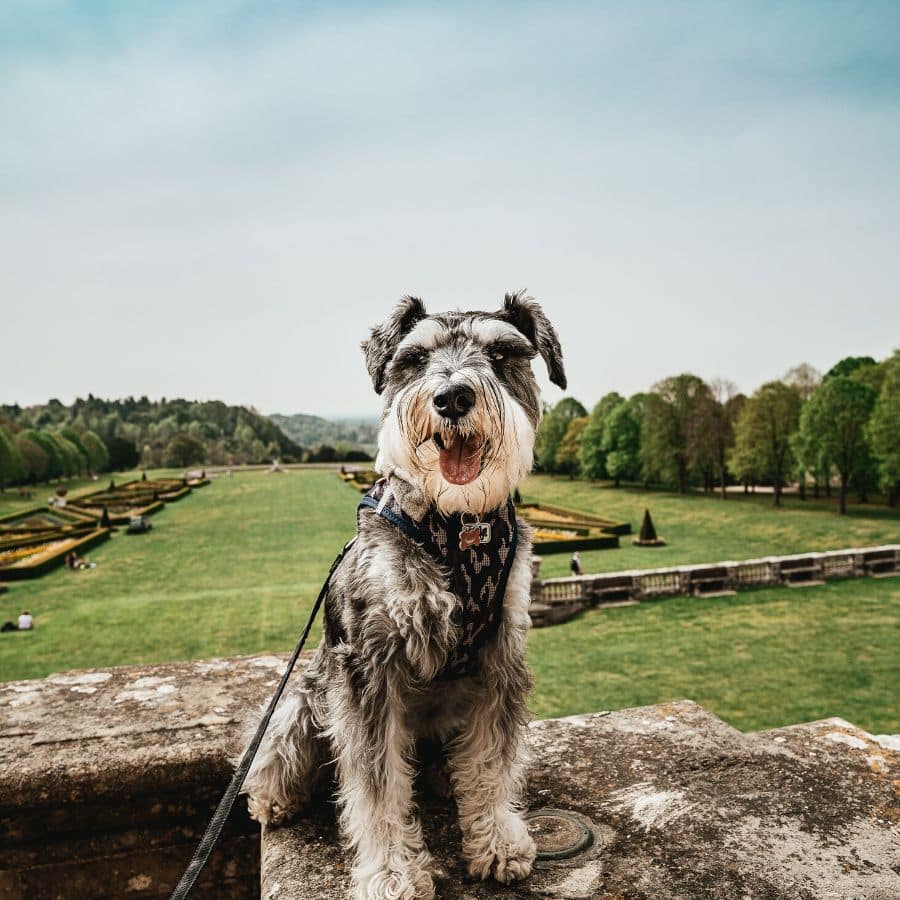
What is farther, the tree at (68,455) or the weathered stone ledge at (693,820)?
the tree at (68,455)

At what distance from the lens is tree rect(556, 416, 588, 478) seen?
2670 inches

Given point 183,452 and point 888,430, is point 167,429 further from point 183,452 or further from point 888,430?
point 888,430

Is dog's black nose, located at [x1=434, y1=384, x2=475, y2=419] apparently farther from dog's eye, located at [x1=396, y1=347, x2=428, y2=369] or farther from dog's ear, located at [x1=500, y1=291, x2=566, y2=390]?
dog's ear, located at [x1=500, y1=291, x2=566, y2=390]

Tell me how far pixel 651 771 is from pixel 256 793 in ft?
4.86

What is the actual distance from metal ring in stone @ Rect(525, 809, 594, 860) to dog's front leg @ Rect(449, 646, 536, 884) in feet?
0.24

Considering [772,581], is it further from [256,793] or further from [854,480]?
[256,793]

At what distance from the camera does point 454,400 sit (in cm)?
233

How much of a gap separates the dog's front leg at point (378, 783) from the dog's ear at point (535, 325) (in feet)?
4.00

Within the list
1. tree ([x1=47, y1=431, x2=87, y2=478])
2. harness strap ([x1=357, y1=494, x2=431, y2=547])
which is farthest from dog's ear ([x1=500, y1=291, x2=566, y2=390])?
tree ([x1=47, y1=431, x2=87, y2=478])

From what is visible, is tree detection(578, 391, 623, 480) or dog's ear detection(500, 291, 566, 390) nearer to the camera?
dog's ear detection(500, 291, 566, 390)

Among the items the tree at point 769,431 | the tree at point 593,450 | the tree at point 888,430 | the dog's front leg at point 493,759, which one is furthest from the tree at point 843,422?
the dog's front leg at point 493,759

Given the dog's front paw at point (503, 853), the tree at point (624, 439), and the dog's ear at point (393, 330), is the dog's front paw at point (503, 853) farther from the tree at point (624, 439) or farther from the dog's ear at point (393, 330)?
the tree at point (624, 439)

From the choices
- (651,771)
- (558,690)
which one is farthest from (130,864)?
(558,690)

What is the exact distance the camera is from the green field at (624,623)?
15781 mm
